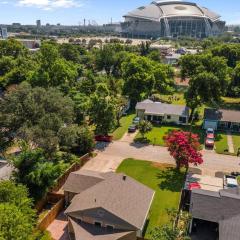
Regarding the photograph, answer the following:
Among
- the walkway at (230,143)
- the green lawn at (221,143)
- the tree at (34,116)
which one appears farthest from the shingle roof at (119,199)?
the walkway at (230,143)

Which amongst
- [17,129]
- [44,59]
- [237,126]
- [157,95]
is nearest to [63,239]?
[17,129]

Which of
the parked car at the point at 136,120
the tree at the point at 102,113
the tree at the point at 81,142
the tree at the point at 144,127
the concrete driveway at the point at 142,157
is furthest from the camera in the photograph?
the parked car at the point at 136,120

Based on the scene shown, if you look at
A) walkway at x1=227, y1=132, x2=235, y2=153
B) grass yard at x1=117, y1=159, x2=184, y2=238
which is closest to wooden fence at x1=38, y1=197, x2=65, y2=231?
grass yard at x1=117, y1=159, x2=184, y2=238

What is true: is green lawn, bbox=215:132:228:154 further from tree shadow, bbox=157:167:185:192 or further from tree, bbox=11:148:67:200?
tree, bbox=11:148:67:200

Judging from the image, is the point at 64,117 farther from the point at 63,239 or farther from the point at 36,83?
the point at 36,83

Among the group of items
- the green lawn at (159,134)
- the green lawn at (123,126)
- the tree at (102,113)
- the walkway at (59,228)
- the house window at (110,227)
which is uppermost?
the tree at (102,113)

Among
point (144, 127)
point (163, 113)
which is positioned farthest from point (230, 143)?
point (144, 127)

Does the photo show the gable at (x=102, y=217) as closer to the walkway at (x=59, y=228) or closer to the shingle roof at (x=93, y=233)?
the shingle roof at (x=93, y=233)
